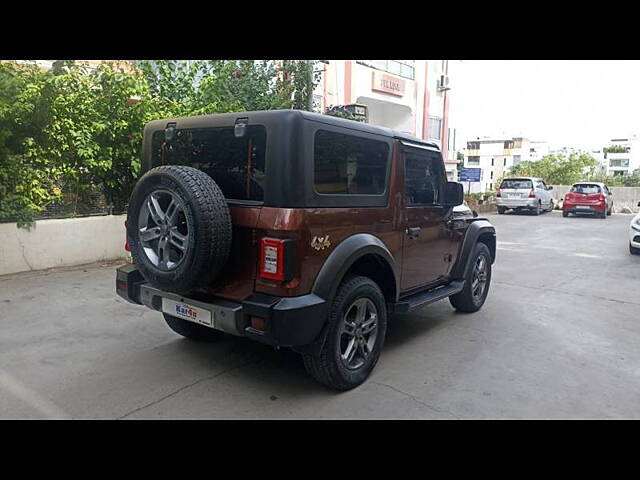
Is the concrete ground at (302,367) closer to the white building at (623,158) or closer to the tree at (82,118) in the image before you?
the tree at (82,118)

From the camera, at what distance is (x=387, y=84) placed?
20.0 meters

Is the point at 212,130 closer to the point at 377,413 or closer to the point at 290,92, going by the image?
the point at 377,413

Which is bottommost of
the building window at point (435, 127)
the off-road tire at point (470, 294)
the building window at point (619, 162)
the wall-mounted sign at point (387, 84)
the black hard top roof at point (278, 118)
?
the off-road tire at point (470, 294)

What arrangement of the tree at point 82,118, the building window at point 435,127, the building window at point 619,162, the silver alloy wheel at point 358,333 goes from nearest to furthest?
the silver alloy wheel at point 358,333 → the tree at point 82,118 → the building window at point 435,127 → the building window at point 619,162

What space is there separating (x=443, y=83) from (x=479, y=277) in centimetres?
2073

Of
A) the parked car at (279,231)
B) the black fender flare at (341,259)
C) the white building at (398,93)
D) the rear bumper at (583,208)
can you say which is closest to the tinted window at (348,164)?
the parked car at (279,231)

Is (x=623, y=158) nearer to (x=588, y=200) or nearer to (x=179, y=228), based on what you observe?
(x=588, y=200)

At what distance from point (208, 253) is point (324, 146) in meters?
1.10

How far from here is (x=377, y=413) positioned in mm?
3219

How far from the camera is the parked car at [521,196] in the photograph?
20.1 meters

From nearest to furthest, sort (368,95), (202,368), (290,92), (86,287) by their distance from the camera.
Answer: (202,368), (86,287), (290,92), (368,95)

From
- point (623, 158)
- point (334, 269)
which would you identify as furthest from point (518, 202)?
point (623, 158)

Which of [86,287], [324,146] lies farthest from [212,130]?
[86,287]

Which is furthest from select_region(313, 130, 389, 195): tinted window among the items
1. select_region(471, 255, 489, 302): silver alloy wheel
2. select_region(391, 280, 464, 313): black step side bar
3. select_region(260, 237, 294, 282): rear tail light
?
select_region(471, 255, 489, 302): silver alloy wheel
